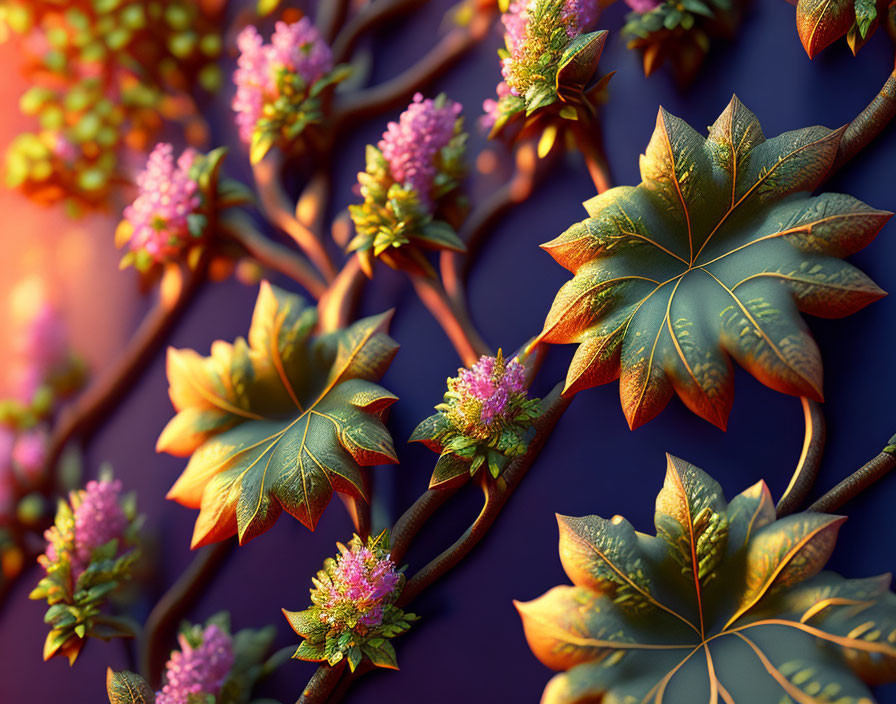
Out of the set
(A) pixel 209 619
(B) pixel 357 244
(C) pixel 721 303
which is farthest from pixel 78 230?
(C) pixel 721 303

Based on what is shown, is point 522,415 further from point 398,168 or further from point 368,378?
point 398,168

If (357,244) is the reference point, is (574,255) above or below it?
below

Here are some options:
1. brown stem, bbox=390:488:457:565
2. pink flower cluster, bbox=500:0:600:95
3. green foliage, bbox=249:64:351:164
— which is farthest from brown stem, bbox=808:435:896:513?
green foliage, bbox=249:64:351:164

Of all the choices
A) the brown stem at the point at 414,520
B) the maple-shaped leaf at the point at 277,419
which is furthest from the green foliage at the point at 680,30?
the brown stem at the point at 414,520

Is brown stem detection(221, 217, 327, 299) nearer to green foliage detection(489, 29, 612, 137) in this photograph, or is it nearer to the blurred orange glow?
the blurred orange glow

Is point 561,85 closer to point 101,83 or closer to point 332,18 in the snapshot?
point 332,18

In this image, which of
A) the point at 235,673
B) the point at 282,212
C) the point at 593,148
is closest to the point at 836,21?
the point at 593,148
